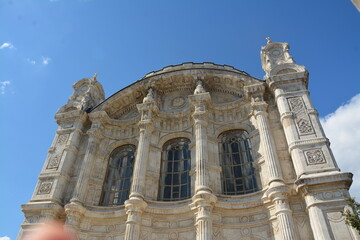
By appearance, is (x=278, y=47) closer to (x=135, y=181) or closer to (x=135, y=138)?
(x=135, y=138)

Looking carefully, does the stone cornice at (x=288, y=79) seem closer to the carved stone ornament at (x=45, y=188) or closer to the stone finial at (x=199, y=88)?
the stone finial at (x=199, y=88)

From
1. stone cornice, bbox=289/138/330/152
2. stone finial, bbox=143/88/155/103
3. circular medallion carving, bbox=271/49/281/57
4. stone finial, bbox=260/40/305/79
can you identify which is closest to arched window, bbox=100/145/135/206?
stone finial, bbox=143/88/155/103

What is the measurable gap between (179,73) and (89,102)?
20.6 feet

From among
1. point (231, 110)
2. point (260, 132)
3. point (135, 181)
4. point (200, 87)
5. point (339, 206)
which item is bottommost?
point (339, 206)

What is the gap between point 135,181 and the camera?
51.5ft

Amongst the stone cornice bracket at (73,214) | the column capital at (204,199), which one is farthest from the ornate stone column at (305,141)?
the stone cornice bracket at (73,214)

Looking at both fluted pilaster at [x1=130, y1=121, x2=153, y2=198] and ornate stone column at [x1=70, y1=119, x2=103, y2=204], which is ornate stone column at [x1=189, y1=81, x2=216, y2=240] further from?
ornate stone column at [x1=70, y1=119, x2=103, y2=204]

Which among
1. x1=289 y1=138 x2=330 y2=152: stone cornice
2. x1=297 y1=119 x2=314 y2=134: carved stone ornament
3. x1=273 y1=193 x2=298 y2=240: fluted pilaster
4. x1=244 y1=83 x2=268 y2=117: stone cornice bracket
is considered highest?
x1=244 y1=83 x2=268 y2=117: stone cornice bracket

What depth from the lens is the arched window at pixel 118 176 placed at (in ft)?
55.1

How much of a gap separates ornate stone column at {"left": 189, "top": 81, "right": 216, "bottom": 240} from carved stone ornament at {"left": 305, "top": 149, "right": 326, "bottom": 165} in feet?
14.1

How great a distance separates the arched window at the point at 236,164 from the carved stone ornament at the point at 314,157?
9.38ft

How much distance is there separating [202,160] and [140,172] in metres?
3.15

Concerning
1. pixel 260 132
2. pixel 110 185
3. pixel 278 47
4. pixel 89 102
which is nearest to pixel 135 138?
pixel 110 185

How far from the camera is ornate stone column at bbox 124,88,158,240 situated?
14.0m
